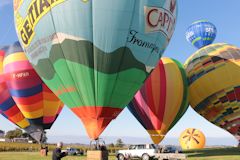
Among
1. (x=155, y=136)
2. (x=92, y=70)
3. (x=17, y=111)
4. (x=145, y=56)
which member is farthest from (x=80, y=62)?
(x=17, y=111)

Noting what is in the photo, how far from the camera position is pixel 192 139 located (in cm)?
3956

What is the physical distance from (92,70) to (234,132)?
16.8 metres

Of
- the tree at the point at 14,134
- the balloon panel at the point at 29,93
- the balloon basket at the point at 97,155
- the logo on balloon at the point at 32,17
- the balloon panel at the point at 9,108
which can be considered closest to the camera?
the balloon basket at the point at 97,155

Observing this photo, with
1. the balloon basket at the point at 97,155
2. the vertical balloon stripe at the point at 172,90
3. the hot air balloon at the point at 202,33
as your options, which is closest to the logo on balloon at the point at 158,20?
the balloon basket at the point at 97,155

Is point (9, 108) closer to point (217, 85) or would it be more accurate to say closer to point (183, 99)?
point (183, 99)

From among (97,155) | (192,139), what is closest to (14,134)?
(192,139)

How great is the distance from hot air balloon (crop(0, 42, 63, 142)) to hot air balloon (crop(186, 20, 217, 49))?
1797 centimetres

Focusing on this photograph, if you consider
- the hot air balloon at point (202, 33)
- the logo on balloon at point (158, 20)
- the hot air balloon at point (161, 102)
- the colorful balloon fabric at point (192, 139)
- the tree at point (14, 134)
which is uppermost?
the hot air balloon at point (202, 33)

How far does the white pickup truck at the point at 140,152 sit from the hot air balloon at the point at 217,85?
25.7 ft

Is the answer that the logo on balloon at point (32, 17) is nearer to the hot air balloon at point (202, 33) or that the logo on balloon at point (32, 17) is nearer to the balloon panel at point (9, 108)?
the balloon panel at point (9, 108)

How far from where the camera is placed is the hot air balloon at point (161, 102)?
26984 mm

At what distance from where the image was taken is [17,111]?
31.6 m

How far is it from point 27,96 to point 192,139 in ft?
64.6

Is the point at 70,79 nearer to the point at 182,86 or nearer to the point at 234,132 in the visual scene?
the point at 182,86
